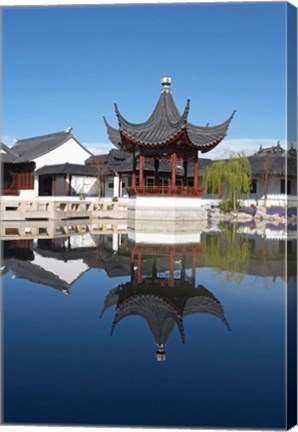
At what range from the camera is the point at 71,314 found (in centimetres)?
459

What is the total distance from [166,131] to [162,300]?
13710 mm

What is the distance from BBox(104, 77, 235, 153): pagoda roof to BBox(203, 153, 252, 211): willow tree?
19.9ft

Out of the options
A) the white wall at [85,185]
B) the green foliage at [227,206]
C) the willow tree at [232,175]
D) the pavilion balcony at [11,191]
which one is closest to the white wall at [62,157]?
the pavilion balcony at [11,191]

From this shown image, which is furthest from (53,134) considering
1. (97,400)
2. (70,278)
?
(97,400)

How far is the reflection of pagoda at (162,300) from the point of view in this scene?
13.6ft

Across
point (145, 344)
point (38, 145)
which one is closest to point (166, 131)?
point (145, 344)

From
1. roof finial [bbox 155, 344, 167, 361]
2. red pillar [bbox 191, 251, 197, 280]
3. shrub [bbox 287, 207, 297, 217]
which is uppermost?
shrub [bbox 287, 207, 297, 217]

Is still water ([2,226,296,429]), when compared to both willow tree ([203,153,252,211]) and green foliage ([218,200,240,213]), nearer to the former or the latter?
willow tree ([203,153,252,211])

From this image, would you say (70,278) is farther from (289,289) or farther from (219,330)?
(289,289)

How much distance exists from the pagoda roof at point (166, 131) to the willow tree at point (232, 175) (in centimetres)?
605

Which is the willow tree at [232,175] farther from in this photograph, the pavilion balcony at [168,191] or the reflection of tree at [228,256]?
the reflection of tree at [228,256]

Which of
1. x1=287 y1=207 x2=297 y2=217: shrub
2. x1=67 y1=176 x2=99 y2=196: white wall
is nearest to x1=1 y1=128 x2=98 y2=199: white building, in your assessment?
x1=67 y1=176 x2=99 y2=196: white wall

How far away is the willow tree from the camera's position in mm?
24469

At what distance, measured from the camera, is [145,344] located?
143 inches
